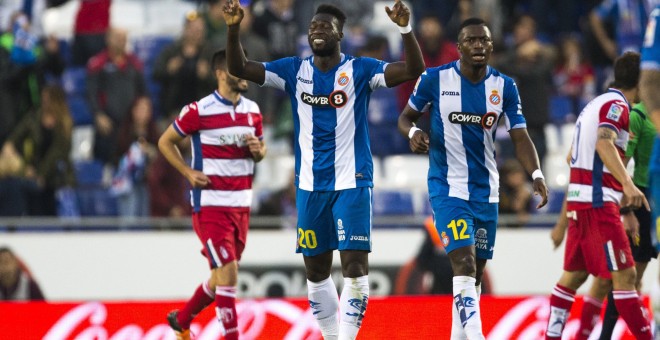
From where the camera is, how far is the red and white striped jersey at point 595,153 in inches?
396

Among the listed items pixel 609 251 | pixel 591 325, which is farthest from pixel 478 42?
pixel 591 325

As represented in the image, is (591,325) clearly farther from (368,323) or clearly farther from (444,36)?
(444,36)

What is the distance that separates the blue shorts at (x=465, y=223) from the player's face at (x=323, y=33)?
4.63 ft

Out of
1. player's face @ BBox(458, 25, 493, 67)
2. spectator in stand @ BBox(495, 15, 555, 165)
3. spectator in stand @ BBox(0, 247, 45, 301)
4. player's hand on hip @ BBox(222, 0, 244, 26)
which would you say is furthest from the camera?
spectator in stand @ BBox(495, 15, 555, 165)

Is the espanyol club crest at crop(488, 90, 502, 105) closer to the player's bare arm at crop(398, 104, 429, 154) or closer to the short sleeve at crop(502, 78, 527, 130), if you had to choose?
the short sleeve at crop(502, 78, 527, 130)

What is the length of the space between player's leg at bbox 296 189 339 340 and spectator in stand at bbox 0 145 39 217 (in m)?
6.75

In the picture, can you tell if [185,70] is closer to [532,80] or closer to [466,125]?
[532,80]

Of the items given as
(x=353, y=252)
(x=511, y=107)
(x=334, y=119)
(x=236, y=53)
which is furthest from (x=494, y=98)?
(x=236, y=53)

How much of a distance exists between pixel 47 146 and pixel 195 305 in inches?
211

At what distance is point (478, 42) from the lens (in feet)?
31.2

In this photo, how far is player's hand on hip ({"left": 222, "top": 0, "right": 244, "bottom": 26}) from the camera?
30.1 ft

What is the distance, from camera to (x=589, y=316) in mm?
10812

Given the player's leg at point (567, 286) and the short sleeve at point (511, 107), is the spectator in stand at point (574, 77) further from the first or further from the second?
the short sleeve at point (511, 107)

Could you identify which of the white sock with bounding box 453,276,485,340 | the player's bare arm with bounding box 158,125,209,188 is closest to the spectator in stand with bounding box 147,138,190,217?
the player's bare arm with bounding box 158,125,209,188
